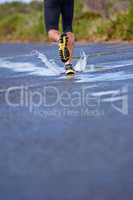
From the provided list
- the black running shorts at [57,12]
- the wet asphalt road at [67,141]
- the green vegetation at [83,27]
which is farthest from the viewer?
the green vegetation at [83,27]

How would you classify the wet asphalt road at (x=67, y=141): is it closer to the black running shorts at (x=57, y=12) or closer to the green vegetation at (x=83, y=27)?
the black running shorts at (x=57, y=12)

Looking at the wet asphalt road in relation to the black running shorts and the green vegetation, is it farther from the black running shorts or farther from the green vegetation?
the green vegetation

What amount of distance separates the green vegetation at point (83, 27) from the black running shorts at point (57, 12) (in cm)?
1011

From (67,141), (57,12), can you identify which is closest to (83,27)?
(57,12)

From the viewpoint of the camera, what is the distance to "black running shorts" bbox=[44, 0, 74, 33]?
805 cm

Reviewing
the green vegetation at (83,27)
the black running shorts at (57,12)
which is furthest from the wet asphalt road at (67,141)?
the green vegetation at (83,27)

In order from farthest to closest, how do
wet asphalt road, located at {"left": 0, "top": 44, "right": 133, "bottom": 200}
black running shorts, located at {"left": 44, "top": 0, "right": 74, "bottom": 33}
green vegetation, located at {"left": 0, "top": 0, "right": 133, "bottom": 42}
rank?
green vegetation, located at {"left": 0, "top": 0, "right": 133, "bottom": 42}
black running shorts, located at {"left": 44, "top": 0, "right": 74, "bottom": 33}
wet asphalt road, located at {"left": 0, "top": 44, "right": 133, "bottom": 200}

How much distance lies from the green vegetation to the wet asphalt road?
12587 millimetres

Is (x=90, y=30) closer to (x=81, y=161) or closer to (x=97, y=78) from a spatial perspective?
(x=97, y=78)

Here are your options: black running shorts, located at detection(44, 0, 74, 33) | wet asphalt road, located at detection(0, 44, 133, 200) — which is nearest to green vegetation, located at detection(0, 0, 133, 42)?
black running shorts, located at detection(44, 0, 74, 33)

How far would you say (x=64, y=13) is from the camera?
8289 millimetres

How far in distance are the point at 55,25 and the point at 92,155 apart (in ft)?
16.1

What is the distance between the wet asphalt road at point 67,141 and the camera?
2.83m

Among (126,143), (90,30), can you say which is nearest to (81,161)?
(126,143)
